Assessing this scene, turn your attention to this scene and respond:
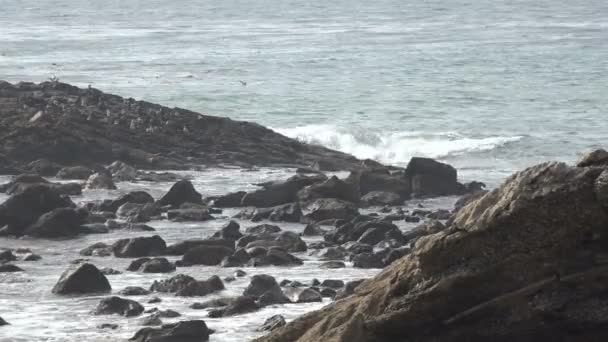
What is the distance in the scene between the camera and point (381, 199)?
3359 cm

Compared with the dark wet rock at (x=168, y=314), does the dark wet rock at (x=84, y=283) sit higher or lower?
higher

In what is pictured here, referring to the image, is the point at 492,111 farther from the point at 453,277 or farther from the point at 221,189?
the point at 453,277

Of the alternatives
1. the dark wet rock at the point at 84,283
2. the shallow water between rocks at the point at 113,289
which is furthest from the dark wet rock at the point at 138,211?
the dark wet rock at the point at 84,283

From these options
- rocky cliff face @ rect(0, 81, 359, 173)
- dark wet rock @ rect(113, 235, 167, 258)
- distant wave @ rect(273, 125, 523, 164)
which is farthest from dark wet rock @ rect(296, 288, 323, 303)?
distant wave @ rect(273, 125, 523, 164)

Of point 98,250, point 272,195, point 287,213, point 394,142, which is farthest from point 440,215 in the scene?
point 394,142

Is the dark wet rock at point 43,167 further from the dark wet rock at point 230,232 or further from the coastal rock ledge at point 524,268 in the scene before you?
the coastal rock ledge at point 524,268

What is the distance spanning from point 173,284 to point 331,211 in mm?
8897

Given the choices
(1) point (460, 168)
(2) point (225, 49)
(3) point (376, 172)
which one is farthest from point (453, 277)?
(2) point (225, 49)

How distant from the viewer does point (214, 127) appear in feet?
142

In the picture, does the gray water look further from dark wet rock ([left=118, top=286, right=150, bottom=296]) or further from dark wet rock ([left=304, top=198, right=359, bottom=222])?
dark wet rock ([left=118, top=286, right=150, bottom=296])

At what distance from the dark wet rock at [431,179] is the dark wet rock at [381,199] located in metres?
1.05

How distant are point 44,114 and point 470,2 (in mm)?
111802

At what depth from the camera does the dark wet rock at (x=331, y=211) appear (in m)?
30.8

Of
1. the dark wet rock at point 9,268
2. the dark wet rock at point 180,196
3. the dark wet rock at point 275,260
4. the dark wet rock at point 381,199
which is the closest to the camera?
the dark wet rock at point 9,268
